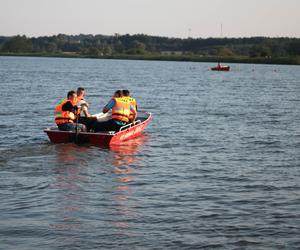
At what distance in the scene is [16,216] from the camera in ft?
41.2

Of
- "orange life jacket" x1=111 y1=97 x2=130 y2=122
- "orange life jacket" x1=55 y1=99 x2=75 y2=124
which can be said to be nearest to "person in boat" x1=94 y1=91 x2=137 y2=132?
"orange life jacket" x1=111 y1=97 x2=130 y2=122

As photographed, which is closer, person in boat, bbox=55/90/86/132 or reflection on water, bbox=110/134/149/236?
reflection on water, bbox=110/134/149/236

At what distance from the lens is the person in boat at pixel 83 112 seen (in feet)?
69.8

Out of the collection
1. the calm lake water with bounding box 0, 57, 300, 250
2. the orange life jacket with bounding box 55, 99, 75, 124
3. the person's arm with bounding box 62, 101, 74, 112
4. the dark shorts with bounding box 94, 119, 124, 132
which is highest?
the person's arm with bounding box 62, 101, 74, 112

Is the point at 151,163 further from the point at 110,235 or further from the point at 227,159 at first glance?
the point at 110,235

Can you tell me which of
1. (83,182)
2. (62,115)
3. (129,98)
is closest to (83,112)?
(62,115)

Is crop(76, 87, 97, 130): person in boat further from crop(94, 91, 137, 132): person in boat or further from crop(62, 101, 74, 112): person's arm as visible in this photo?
crop(62, 101, 74, 112): person's arm

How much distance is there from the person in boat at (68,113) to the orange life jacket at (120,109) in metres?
1.38

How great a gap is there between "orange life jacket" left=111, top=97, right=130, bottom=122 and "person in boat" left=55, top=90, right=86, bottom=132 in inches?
54.2

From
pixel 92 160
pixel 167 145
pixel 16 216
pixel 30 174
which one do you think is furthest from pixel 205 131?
pixel 16 216

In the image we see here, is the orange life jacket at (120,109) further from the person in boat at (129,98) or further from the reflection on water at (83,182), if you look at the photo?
the reflection on water at (83,182)

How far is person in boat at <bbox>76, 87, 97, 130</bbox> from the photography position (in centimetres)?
2127

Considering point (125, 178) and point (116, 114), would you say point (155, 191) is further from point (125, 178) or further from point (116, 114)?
point (116, 114)

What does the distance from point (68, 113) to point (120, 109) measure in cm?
195
